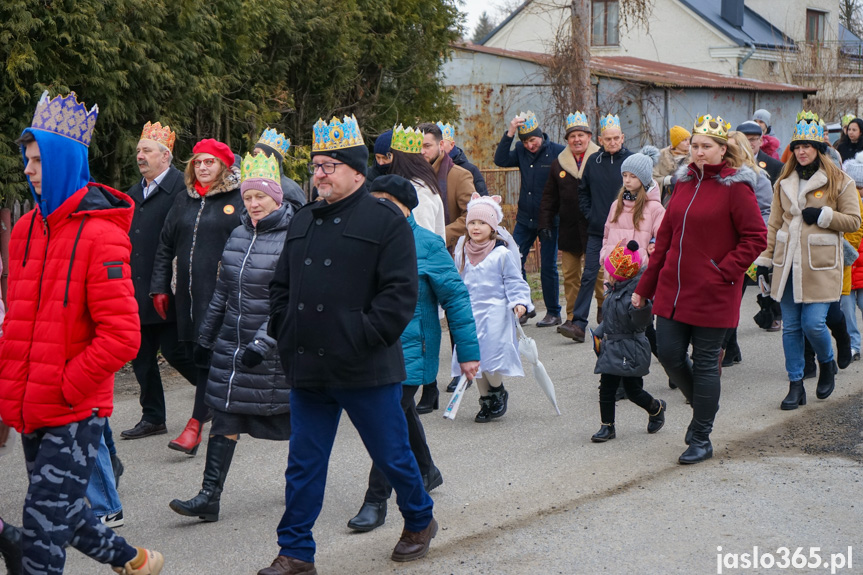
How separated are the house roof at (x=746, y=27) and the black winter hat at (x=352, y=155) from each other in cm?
3312

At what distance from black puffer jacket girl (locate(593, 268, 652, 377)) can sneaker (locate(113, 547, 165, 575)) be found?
3368 mm

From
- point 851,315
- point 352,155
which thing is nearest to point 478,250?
point 352,155

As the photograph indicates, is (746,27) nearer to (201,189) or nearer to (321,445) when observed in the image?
(201,189)

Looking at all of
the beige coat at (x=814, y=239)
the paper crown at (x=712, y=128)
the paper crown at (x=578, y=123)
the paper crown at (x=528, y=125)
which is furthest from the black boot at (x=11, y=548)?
the paper crown at (x=528, y=125)

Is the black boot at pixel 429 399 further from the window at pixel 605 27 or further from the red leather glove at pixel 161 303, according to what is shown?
the window at pixel 605 27

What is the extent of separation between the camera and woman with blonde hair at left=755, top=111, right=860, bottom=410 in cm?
780

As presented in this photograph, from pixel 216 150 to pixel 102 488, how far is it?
2.33 meters

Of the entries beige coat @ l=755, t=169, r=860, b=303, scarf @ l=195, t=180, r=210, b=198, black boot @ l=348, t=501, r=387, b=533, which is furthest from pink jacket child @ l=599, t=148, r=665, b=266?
black boot @ l=348, t=501, r=387, b=533

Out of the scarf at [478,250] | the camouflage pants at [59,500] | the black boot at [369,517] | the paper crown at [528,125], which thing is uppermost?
the paper crown at [528,125]

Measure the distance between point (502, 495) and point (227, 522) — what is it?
4.99ft

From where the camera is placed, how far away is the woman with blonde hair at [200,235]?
21.6 ft

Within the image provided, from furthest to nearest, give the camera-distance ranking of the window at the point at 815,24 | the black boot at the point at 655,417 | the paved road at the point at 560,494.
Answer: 1. the window at the point at 815,24
2. the black boot at the point at 655,417
3. the paved road at the point at 560,494

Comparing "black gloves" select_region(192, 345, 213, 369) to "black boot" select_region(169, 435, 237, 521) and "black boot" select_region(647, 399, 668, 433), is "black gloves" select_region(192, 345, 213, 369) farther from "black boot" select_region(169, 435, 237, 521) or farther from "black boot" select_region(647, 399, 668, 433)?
"black boot" select_region(647, 399, 668, 433)

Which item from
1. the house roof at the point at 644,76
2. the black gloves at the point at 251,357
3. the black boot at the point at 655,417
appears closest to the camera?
the black gloves at the point at 251,357
